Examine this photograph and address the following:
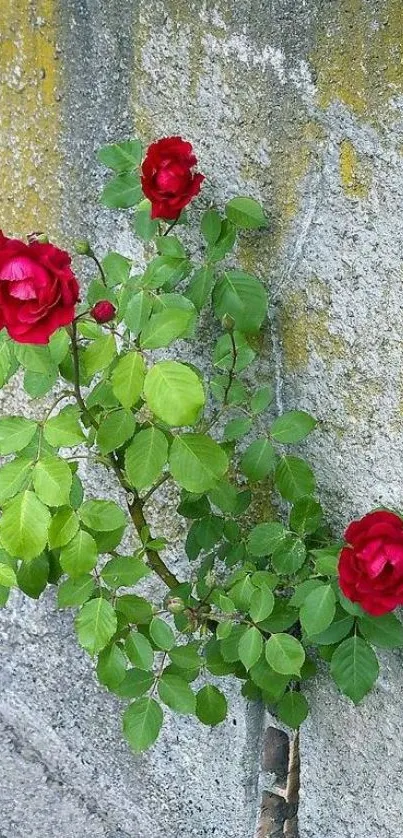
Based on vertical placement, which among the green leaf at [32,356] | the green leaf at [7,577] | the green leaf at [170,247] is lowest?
the green leaf at [7,577]

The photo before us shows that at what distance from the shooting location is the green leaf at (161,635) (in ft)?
3.49

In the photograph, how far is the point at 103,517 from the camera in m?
0.97

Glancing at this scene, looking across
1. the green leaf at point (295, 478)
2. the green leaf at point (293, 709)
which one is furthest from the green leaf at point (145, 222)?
the green leaf at point (293, 709)

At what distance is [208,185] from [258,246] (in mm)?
103

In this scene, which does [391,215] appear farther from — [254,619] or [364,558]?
[254,619]

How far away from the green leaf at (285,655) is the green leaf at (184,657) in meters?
0.10

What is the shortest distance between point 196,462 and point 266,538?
21 cm

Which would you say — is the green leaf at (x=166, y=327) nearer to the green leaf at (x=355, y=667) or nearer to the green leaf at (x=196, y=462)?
the green leaf at (x=196, y=462)

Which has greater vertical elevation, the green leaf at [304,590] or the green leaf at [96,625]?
the green leaf at [304,590]

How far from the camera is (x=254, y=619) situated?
1039 mm

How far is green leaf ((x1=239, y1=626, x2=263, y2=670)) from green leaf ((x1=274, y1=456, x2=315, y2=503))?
0.56 ft

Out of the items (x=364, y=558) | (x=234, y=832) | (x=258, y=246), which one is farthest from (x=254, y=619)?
(x=234, y=832)

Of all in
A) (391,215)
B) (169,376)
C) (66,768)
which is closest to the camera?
(169,376)

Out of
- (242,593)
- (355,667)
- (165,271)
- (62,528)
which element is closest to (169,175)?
(165,271)
